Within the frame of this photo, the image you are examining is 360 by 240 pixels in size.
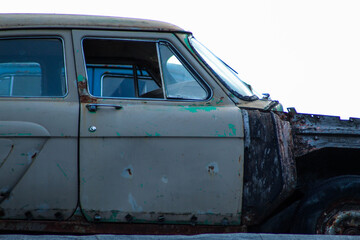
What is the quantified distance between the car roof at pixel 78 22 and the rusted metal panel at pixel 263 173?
0.99m

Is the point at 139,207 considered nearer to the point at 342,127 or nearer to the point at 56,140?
the point at 56,140

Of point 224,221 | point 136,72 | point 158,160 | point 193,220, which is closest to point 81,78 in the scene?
point 136,72

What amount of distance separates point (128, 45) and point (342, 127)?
1683 mm

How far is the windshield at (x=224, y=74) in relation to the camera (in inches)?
146

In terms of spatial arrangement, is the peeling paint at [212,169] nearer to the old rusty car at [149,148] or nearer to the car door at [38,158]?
the old rusty car at [149,148]

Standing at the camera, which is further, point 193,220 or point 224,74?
point 224,74

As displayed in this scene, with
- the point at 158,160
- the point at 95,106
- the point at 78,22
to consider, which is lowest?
the point at 158,160

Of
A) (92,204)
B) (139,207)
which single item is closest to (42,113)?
(92,204)

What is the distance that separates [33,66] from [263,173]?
71.9 inches

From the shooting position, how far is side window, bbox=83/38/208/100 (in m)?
3.64

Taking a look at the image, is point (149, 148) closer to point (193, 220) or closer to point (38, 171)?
point (193, 220)

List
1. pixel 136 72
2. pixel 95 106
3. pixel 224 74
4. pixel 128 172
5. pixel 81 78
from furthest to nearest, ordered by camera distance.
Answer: pixel 136 72
pixel 224 74
pixel 81 78
pixel 95 106
pixel 128 172

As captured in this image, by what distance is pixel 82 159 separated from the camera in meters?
3.35

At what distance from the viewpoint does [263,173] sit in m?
3.44
